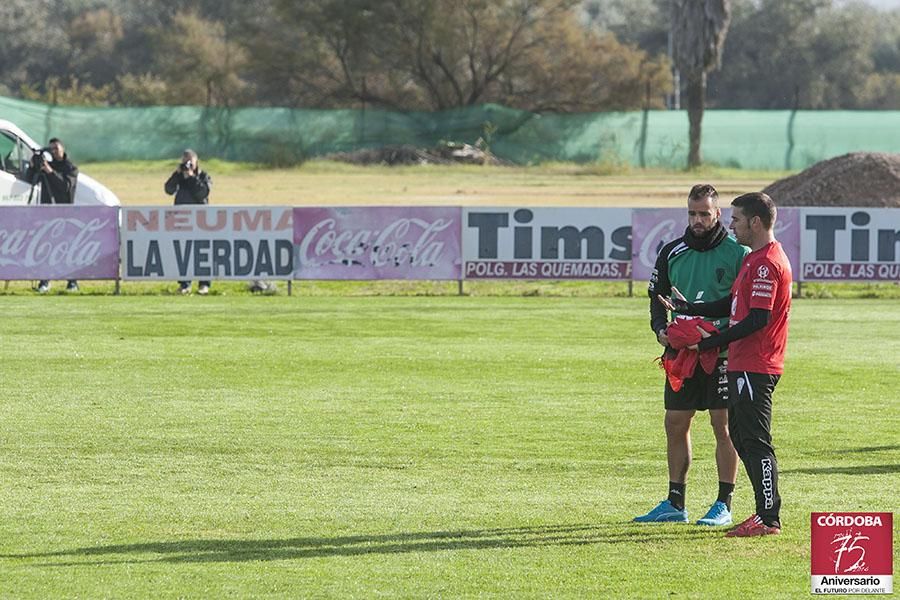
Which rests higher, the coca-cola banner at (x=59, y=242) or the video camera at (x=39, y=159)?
the video camera at (x=39, y=159)

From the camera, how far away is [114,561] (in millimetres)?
8086

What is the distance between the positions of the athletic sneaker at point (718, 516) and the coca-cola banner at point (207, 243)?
52.2ft

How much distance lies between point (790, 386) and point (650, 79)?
174 feet

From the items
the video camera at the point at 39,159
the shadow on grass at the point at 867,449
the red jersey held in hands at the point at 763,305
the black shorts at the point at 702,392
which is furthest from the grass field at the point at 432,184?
the red jersey held in hands at the point at 763,305

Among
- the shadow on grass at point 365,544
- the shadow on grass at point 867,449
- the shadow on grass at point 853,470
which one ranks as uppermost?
the shadow on grass at point 365,544

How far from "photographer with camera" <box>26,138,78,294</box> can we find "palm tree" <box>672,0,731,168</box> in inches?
1332

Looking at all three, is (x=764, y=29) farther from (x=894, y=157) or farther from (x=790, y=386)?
(x=790, y=386)

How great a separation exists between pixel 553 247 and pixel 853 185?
9.39 metres

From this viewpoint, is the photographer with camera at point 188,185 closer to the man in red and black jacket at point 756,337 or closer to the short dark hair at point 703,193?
the short dark hair at point 703,193

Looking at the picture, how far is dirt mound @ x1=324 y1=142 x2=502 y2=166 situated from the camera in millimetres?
58562

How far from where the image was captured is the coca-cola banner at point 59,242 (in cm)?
2361

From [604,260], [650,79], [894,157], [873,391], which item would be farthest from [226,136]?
[873,391]

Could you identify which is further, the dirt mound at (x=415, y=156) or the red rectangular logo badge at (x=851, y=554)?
the dirt mound at (x=415, y=156)

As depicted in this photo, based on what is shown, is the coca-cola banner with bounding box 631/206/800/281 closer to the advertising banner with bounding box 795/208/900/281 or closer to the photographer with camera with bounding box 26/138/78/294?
the advertising banner with bounding box 795/208/900/281
